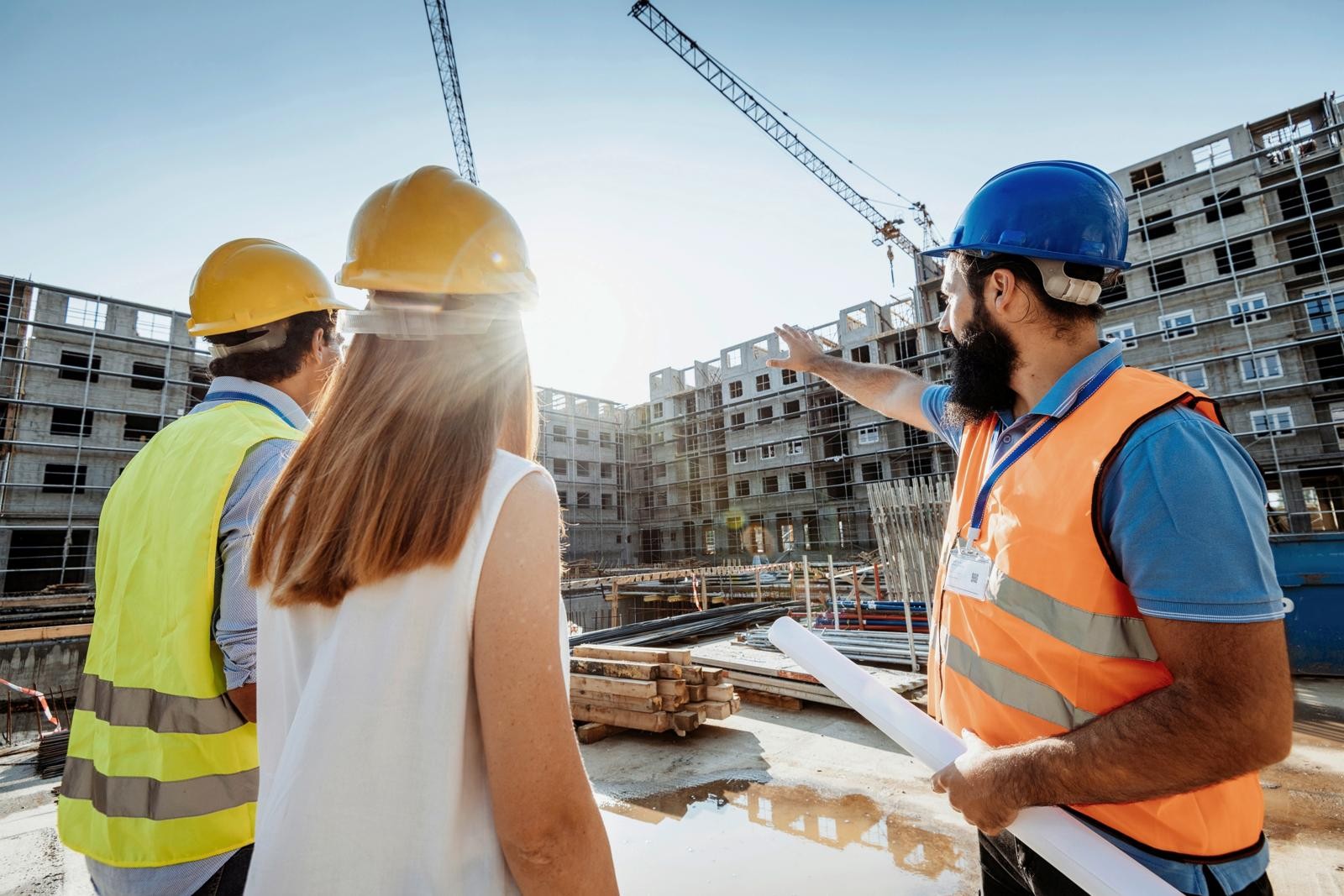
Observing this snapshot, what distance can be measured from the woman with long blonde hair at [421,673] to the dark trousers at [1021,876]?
3.57 feet

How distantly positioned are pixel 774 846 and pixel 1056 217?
12.7 ft

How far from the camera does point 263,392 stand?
166 cm

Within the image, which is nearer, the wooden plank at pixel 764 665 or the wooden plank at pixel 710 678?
the wooden plank at pixel 710 678

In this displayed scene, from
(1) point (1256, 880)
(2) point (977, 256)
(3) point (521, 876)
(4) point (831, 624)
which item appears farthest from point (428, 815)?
(4) point (831, 624)

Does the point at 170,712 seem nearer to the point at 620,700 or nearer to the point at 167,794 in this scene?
the point at 167,794

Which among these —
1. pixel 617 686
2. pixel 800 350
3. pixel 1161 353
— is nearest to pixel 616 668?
pixel 617 686

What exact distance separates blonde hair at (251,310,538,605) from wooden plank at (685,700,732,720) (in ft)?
17.3

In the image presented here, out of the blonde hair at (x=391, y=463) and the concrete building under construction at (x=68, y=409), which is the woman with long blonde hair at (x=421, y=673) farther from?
the concrete building under construction at (x=68, y=409)

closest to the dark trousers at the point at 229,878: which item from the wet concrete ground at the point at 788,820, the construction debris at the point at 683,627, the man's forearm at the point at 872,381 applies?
the man's forearm at the point at 872,381

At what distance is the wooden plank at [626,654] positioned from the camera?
20.3ft

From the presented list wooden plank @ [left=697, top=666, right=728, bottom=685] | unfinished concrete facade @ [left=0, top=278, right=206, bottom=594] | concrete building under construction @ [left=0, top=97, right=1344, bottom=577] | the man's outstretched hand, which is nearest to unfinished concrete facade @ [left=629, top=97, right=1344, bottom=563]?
concrete building under construction @ [left=0, top=97, right=1344, bottom=577]

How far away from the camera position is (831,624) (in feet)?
35.6

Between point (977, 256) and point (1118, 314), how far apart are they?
96.1 feet

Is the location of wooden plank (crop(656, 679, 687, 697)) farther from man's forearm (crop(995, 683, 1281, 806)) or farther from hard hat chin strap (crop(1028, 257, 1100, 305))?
hard hat chin strap (crop(1028, 257, 1100, 305))
